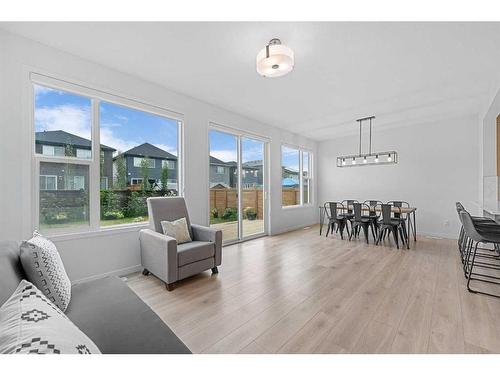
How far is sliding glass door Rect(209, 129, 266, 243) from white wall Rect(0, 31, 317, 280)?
1.12ft

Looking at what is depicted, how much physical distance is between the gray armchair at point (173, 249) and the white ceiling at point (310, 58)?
171cm

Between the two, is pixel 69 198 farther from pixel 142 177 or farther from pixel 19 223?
pixel 142 177

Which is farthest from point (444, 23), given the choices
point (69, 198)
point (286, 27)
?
point (69, 198)

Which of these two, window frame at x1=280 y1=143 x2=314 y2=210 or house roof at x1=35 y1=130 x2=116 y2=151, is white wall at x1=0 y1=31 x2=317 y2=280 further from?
window frame at x1=280 y1=143 x2=314 y2=210

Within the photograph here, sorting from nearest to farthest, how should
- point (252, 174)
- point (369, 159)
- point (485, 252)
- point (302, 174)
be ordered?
point (485, 252), point (369, 159), point (252, 174), point (302, 174)

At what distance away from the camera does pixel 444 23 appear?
2.00m

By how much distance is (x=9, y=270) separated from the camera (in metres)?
1.10

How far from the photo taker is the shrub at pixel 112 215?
287 cm

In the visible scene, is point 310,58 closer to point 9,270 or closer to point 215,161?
point 215,161

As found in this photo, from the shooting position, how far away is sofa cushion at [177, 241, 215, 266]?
2.52 metres

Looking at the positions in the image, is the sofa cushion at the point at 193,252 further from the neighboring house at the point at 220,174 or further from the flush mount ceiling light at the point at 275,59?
the flush mount ceiling light at the point at 275,59

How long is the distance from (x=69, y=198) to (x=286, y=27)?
2.87 m

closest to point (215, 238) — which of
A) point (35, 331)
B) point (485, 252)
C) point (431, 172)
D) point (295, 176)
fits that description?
point (35, 331)

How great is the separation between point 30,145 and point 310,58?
3.06 metres
